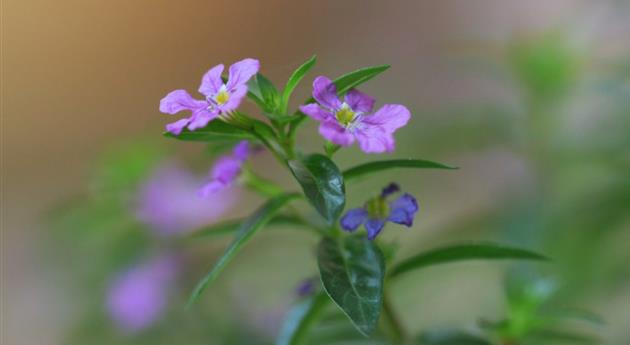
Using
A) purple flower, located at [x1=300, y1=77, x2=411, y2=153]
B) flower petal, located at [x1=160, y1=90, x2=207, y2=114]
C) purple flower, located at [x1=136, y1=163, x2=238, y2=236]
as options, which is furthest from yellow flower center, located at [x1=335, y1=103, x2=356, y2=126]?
purple flower, located at [x1=136, y1=163, x2=238, y2=236]

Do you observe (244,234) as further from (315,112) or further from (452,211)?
(452,211)

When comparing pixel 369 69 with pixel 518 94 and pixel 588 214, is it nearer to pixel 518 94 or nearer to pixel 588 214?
pixel 588 214

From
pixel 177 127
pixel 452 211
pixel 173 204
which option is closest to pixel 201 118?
pixel 177 127

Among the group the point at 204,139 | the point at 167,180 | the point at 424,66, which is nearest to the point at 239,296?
the point at 167,180

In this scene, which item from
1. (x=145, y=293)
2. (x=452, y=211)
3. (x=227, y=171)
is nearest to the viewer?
(x=227, y=171)

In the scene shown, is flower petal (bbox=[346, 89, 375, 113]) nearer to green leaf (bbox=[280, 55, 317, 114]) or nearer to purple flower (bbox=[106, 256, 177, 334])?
green leaf (bbox=[280, 55, 317, 114])

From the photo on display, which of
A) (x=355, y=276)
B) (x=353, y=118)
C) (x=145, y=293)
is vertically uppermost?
(x=353, y=118)
